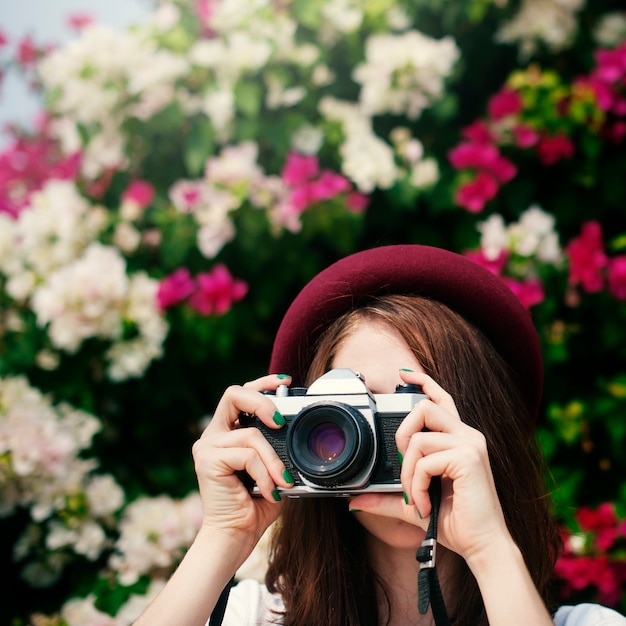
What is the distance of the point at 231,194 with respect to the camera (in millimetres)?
1891

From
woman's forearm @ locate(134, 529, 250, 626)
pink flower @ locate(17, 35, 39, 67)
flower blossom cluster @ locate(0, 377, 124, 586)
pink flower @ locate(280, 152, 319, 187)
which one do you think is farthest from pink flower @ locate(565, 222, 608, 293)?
pink flower @ locate(17, 35, 39, 67)

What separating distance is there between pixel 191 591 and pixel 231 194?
106cm

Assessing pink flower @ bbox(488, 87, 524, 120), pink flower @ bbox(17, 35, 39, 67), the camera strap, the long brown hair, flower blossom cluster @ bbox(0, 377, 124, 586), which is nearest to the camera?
the camera strap

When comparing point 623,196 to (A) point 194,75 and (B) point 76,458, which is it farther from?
(B) point 76,458

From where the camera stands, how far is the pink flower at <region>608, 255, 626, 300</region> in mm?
1828

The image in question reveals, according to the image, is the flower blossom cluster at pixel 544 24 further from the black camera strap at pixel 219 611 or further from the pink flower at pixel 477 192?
the black camera strap at pixel 219 611

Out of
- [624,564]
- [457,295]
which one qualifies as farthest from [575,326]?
[457,295]

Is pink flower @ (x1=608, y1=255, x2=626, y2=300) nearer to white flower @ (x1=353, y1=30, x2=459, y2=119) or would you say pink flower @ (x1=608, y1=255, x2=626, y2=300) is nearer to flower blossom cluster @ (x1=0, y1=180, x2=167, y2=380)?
white flower @ (x1=353, y1=30, x2=459, y2=119)

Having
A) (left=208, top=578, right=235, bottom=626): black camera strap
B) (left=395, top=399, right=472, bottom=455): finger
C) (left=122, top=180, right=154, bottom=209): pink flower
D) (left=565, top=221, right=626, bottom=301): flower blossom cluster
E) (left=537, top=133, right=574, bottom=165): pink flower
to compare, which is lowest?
(left=208, top=578, right=235, bottom=626): black camera strap

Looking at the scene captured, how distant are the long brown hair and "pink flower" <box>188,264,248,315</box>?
562 millimetres

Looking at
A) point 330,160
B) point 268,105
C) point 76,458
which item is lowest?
point 76,458

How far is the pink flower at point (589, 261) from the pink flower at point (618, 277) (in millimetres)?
26

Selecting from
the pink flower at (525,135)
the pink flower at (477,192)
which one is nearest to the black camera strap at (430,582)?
the pink flower at (477,192)

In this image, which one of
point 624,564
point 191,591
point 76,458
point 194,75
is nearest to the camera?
point 191,591
